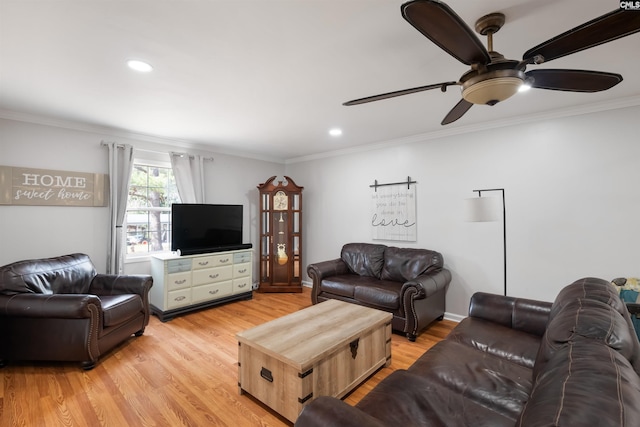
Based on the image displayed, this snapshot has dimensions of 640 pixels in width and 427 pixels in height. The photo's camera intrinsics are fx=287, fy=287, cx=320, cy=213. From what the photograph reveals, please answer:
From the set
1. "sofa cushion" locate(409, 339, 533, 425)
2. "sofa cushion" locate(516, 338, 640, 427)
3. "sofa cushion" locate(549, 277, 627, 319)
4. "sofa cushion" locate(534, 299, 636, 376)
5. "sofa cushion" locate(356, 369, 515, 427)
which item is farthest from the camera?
"sofa cushion" locate(549, 277, 627, 319)

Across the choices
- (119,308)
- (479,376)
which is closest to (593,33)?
(479,376)

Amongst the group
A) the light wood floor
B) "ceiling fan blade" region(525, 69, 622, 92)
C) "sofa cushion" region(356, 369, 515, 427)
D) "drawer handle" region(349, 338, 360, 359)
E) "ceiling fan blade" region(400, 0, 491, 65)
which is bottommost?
the light wood floor

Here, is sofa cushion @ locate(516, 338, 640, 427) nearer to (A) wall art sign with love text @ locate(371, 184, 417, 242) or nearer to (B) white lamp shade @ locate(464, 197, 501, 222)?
(B) white lamp shade @ locate(464, 197, 501, 222)

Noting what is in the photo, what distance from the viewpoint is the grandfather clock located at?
496cm

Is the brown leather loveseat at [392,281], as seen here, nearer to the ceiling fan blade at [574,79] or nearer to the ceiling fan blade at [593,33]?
the ceiling fan blade at [574,79]

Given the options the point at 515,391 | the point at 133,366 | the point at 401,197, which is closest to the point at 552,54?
the point at 515,391

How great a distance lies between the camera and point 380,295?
3311mm

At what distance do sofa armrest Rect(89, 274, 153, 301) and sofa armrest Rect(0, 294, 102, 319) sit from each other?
0.71 meters

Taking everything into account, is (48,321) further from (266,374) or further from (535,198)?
(535,198)

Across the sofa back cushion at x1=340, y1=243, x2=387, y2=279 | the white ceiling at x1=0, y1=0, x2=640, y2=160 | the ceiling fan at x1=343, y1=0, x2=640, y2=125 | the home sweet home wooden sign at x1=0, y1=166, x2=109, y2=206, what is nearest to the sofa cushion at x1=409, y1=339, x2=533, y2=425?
the ceiling fan at x1=343, y1=0, x2=640, y2=125

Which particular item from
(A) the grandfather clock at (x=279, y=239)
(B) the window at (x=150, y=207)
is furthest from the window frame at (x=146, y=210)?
(A) the grandfather clock at (x=279, y=239)

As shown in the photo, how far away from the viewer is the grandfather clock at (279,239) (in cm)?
496

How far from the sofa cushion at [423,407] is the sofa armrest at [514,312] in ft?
3.62

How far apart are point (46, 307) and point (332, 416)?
2704 mm
